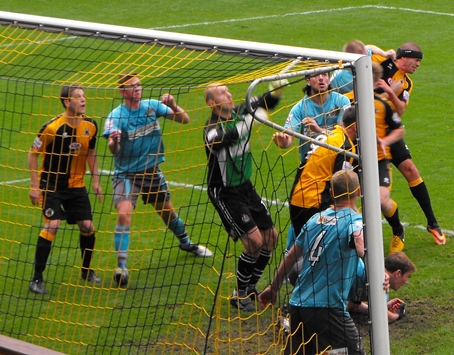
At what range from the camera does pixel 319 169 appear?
7.49m

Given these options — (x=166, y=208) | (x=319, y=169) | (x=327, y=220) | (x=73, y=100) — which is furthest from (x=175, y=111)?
(x=327, y=220)

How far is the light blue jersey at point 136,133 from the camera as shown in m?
8.58

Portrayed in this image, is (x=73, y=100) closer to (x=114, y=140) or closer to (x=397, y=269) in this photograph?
(x=114, y=140)

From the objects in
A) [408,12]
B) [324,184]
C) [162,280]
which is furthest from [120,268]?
[408,12]

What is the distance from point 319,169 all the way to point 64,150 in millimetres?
2452

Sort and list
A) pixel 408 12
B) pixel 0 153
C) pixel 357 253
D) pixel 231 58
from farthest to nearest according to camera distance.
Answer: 1. pixel 408 12
2. pixel 0 153
3. pixel 231 58
4. pixel 357 253

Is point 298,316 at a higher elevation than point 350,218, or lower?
lower

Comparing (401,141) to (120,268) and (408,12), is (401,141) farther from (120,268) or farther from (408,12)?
(408,12)

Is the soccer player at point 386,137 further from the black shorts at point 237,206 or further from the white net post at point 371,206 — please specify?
the white net post at point 371,206

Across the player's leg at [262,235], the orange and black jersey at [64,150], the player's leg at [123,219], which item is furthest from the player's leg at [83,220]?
the player's leg at [262,235]

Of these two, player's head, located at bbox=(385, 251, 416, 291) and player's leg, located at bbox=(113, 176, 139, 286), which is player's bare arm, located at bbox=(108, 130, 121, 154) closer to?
player's leg, located at bbox=(113, 176, 139, 286)

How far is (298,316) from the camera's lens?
6.25m

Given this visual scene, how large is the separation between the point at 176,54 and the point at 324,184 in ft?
5.27

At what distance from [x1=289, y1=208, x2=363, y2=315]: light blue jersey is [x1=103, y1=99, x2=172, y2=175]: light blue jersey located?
8.84 ft
